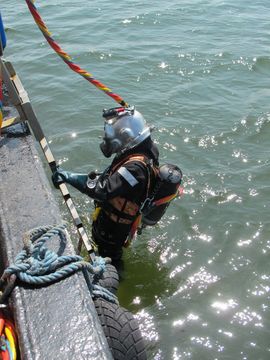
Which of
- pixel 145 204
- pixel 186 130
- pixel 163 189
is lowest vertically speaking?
pixel 186 130

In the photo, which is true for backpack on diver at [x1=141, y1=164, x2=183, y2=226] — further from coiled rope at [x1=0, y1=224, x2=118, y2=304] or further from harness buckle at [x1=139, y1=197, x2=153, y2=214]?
coiled rope at [x1=0, y1=224, x2=118, y2=304]

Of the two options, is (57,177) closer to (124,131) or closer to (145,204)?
(124,131)

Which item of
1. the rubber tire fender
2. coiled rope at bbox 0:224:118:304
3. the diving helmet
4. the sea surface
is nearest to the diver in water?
the diving helmet

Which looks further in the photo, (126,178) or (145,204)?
(145,204)

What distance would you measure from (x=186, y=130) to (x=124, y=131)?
3281 millimetres

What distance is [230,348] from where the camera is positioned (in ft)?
13.2

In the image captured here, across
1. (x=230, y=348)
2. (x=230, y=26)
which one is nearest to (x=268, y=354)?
(x=230, y=348)

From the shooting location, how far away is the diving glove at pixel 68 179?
3975mm

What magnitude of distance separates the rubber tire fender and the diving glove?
1490 millimetres

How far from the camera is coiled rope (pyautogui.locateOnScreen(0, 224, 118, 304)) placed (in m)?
2.42

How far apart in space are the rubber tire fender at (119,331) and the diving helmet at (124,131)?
1.62 metres

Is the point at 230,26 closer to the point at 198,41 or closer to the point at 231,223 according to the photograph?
the point at 198,41

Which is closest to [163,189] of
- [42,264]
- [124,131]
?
[124,131]

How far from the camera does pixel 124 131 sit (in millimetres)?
3994
